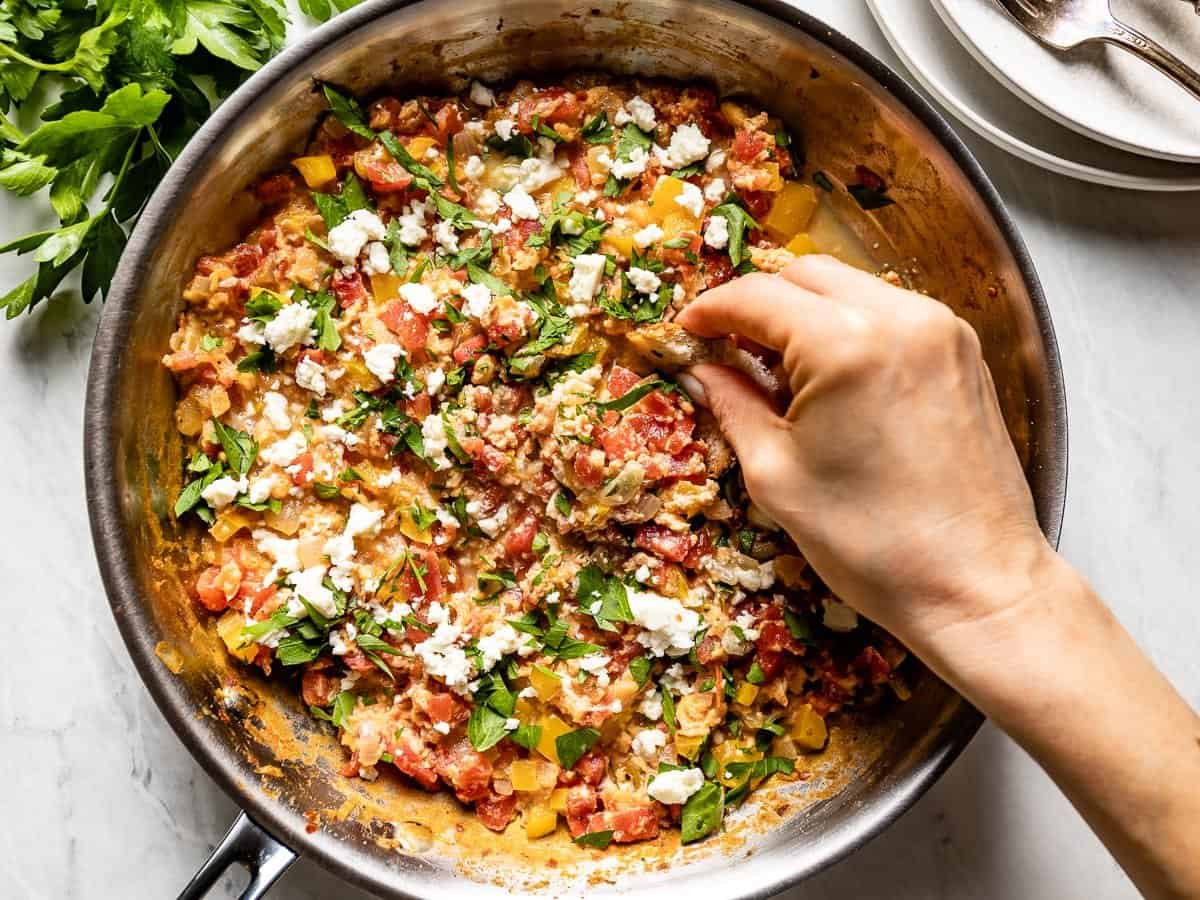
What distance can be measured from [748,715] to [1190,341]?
5.53 feet

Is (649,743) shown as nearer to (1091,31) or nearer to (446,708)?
(446,708)

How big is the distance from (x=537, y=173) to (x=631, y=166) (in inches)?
9.8

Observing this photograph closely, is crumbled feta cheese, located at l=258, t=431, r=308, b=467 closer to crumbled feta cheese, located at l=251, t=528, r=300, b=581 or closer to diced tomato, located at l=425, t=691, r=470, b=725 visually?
crumbled feta cheese, located at l=251, t=528, r=300, b=581

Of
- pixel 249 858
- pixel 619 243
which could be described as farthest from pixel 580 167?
pixel 249 858

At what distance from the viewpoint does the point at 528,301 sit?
9.34 feet

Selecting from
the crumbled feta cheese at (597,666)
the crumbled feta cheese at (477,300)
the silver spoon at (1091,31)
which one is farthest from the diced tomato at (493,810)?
the silver spoon at (1091,31)

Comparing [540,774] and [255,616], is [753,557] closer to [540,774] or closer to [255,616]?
[540,774]

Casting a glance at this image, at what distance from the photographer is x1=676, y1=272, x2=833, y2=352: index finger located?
2.39 meters

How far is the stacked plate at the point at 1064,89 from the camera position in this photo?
3.01 meters

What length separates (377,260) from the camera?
2.84 metres

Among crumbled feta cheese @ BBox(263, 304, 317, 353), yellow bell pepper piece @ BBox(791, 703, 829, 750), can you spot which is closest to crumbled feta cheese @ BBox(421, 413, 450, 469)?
crumbled feta cheese @ BBox(263, 304, 317, 353)

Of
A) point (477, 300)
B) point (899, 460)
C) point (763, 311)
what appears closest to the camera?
point (899, 460)

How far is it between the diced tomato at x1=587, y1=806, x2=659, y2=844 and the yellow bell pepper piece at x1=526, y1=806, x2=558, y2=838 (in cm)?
10

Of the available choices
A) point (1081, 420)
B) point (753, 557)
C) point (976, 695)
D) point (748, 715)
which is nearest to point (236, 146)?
point (753, 557)
